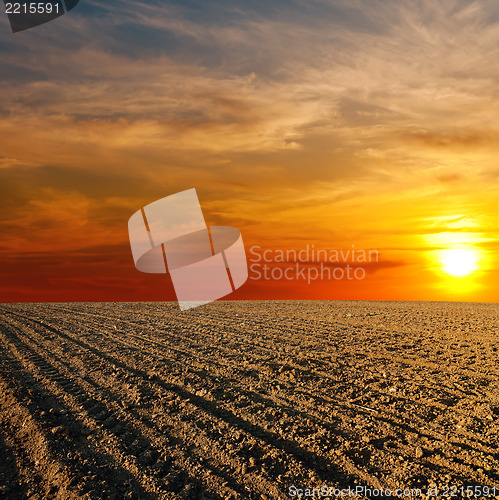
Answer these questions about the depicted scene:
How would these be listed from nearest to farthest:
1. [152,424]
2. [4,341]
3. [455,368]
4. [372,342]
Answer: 1. [152,424]
2. [455,368]
3. [372,342]
4. [4,341]

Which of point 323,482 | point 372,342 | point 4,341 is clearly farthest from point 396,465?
point 4,341

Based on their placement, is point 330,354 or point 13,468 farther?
point 330,354

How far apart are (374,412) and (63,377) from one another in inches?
251

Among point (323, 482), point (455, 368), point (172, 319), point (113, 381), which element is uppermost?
point (323, 482)

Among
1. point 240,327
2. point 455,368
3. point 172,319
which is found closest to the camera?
point 455,368

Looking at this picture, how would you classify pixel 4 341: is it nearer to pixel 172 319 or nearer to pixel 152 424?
pixel 172 319

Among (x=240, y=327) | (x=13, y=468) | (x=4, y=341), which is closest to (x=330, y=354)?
(x=240, y=327)

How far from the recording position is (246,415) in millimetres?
5953

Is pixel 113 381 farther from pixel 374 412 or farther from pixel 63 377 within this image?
pixel 374 412

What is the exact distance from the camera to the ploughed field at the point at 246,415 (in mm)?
4395

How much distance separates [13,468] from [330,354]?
6859mm

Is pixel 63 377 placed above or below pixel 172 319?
above

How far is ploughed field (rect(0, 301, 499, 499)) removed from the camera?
14.4ft

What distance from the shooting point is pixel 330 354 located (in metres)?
9.53
